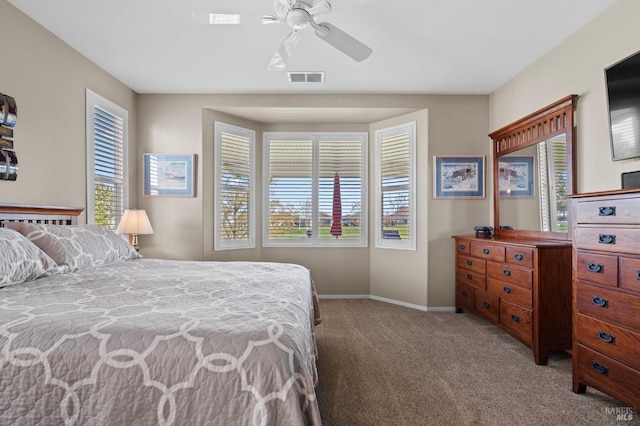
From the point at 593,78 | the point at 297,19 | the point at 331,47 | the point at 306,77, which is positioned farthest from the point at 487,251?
the point at 297,19

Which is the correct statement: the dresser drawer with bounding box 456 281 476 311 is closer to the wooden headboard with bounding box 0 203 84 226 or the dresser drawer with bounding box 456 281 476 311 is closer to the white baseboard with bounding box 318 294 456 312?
the white baseboard with bounding box 318 294 456 312

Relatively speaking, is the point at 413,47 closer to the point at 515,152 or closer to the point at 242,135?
the point at 515,152

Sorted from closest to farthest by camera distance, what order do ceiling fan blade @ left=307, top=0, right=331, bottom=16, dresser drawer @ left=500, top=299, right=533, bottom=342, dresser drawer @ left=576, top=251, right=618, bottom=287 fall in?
dresser drawer @ left=576, top=251, right=618, bottom=287
ceiling fan blade @ left=307, top=0, right=331, bottom=16
dresser drawer @ left=500, top=299, right=533, bottom=342

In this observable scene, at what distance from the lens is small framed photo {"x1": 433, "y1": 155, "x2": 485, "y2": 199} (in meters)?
4.23

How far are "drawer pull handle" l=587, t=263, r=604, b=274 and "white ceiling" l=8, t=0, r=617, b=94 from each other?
6.06 ft

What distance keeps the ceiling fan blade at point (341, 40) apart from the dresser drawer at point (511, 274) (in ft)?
7.05

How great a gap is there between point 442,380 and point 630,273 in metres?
1.29

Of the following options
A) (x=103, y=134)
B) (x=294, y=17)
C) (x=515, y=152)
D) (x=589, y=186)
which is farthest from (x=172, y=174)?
(x=589, y=186)

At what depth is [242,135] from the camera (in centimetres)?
470

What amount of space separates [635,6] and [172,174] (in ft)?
14.6

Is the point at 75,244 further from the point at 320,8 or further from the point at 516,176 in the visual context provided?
the point at 516,176

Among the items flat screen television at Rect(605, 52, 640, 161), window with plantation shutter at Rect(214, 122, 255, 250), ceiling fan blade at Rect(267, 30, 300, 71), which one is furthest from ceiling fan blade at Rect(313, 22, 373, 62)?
window with plantation shutter at Rect(214, 122, 255, 250)

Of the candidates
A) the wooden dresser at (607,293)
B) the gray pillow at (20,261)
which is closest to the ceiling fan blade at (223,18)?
the gray pillow at (20,261)

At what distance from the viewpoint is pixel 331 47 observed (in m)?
3.08
